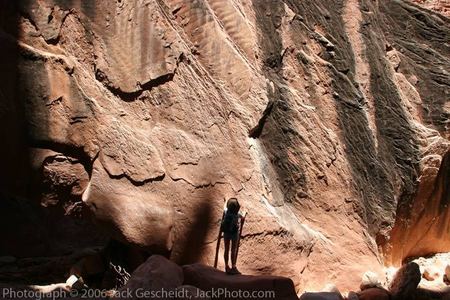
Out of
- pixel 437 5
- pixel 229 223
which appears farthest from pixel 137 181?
pixel 437 5

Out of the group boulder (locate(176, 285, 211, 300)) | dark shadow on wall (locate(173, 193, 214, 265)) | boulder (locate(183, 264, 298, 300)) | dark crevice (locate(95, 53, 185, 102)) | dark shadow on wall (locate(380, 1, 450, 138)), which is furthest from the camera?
dark shadow on wall (locate(380, 1, 450, 138))

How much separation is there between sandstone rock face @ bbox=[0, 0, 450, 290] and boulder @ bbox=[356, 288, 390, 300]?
36 cm

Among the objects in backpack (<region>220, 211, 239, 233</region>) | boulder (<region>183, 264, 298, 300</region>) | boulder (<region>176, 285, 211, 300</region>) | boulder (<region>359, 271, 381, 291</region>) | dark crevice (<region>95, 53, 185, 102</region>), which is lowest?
boulder (<region>359, 271, 381, 291</region>)

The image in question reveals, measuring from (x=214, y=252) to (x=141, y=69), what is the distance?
2.09m

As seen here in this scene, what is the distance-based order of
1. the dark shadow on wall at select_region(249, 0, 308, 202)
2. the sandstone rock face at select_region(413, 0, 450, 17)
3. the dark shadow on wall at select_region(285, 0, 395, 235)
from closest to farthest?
the dark shadow on wall at select_region(249, 0, 308, 202) → the dark shadow on wall at select_region(285, 0, 395, 235) → the sandstone rock face at select_region(413, 0, 450, 17)

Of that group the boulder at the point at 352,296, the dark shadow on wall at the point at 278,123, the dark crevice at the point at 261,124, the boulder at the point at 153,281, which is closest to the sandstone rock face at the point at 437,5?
the dark shadow on wall at the point at 278,123

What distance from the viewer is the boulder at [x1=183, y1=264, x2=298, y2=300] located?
191 inches

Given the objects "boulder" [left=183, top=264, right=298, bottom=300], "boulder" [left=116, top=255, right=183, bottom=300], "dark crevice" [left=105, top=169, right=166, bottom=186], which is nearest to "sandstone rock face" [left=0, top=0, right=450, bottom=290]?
"dark crevice" [left=105, top=169, right=166, bottom=186]

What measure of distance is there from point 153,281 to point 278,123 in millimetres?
3060

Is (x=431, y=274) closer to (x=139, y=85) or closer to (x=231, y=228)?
(x=231, y=228)

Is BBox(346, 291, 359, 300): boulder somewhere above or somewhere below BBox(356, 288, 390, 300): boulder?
above

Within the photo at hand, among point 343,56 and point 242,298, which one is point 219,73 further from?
point 242,298

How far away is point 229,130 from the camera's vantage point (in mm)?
6559

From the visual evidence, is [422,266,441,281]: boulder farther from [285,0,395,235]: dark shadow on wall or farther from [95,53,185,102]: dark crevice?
[95,53,185,102]: dark crevice
